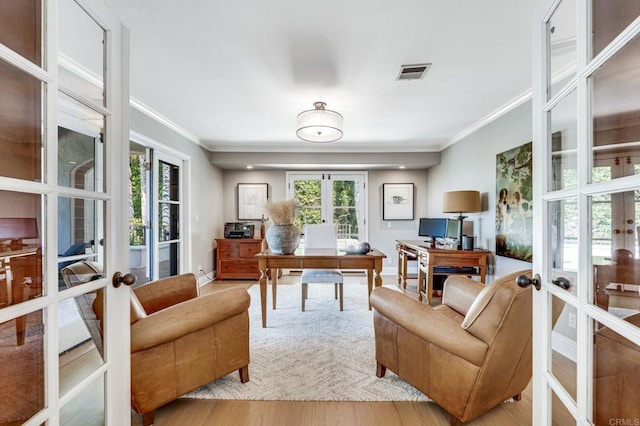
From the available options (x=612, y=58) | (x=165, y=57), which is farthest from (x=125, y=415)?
(x=165, y=57)

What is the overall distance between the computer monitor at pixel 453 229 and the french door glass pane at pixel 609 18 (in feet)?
10.1

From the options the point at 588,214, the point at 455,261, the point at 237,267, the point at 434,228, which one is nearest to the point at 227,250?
the point at 237,267

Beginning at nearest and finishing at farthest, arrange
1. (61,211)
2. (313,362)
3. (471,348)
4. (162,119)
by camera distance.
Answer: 1. (61,211)
2. (471,348)
3. (313,362)
4. (162,119)

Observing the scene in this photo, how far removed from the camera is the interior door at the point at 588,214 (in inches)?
29.2

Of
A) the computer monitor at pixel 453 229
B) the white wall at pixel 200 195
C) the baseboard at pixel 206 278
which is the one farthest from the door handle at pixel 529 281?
the baseboard at pixel 206 278

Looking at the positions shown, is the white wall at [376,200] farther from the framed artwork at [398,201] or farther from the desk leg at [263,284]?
the desk leg at [263,284]

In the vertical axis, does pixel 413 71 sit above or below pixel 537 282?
above

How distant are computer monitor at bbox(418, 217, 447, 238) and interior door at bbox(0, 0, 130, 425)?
389cm

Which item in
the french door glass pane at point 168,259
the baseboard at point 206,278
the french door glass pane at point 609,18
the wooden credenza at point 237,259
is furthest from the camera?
the wooden credenza at point 237,259

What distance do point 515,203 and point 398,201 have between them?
8.67 feet

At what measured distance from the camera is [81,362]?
0.99 metres

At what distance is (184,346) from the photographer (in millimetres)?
1570

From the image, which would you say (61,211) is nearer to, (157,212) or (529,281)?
(529,281)

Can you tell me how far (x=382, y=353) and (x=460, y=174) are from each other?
316 centimetres
